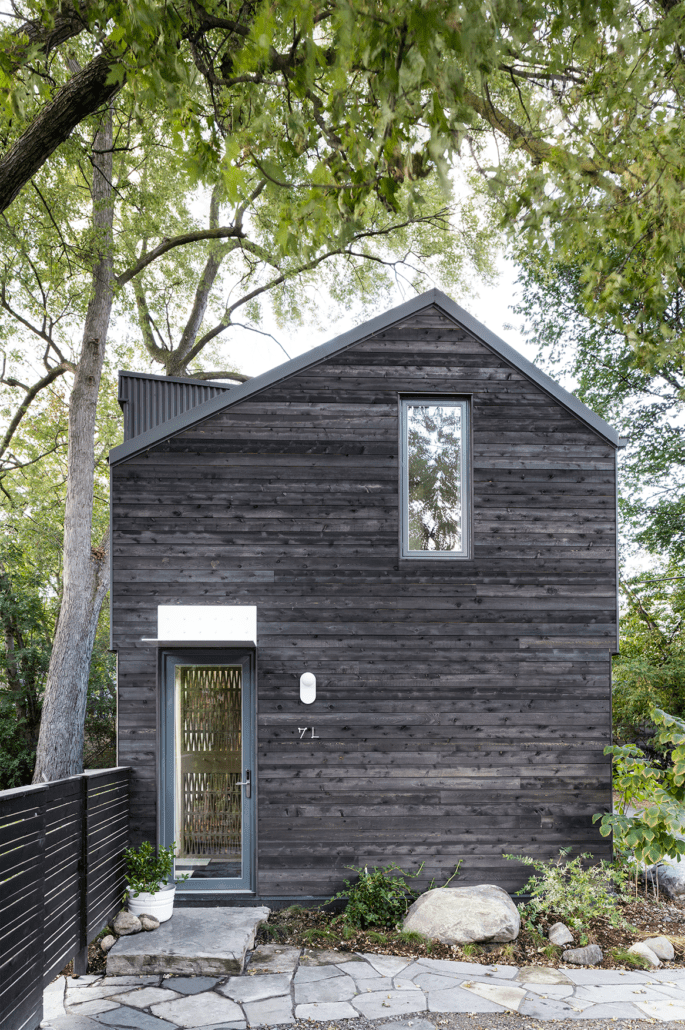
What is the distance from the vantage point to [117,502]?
693cm

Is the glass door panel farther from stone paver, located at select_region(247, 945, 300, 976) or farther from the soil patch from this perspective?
stone paver, located at select_region(247, 945, 300, 976)

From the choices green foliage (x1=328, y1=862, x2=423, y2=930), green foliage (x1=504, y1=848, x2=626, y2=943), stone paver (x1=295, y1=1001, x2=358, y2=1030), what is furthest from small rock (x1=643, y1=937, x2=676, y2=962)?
stone paver (x1=295, y1=1001, x2=358, y2=1030)

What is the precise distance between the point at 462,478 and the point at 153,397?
3.38m

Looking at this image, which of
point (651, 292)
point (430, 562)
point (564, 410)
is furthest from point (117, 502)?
point (651, 292)

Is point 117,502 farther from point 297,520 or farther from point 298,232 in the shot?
point 298,232

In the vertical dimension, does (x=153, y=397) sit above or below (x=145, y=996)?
above

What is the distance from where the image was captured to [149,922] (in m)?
5.85

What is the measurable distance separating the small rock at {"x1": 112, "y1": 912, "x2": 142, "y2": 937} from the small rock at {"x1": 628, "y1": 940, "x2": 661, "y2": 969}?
3.81 metres

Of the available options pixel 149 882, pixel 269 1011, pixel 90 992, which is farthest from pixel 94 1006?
pixel 149 882

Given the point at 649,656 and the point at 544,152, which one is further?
the point at 649,656

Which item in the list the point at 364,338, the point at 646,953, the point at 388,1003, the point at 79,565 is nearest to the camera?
the point at 388,1003

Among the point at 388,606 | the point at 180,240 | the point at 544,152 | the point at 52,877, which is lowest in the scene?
the point at 52,877

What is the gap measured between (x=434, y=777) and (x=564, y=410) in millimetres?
3701

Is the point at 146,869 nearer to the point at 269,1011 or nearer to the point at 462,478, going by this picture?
the point at 269,1011
